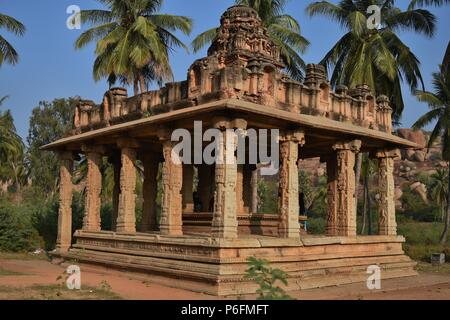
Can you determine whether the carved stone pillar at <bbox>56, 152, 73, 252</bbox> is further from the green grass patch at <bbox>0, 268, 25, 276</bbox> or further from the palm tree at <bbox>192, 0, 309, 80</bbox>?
the palm tree at <bbox>192, 0, 309, 80</bbox>

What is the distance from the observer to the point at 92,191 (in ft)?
50.9

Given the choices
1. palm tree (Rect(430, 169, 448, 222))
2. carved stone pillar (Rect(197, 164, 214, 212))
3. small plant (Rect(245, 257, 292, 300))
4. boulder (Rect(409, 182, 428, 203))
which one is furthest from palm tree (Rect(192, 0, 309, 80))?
boulder (Rect(409, 182, 428, 203))

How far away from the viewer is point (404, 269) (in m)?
14.5

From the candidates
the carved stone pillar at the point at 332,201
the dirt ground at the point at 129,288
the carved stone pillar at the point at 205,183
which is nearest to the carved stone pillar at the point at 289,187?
the dirt ground at the point at 129,288

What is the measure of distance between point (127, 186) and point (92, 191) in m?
2.19

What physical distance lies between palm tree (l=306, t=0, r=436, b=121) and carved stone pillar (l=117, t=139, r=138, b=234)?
1014 cm

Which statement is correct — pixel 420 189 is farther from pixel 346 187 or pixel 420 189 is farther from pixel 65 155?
pixel 65 155

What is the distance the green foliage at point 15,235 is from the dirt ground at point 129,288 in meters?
6.12

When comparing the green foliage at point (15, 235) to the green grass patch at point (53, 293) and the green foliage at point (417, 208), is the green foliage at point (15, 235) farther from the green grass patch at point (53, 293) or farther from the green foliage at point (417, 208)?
the green foliage at point (417, 208)

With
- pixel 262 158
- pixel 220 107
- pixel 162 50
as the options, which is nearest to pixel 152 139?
pixel 262 158

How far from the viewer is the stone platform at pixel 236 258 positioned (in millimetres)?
10148

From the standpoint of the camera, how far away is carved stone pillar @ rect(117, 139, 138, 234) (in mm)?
13797

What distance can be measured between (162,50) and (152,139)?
844 centimetres
